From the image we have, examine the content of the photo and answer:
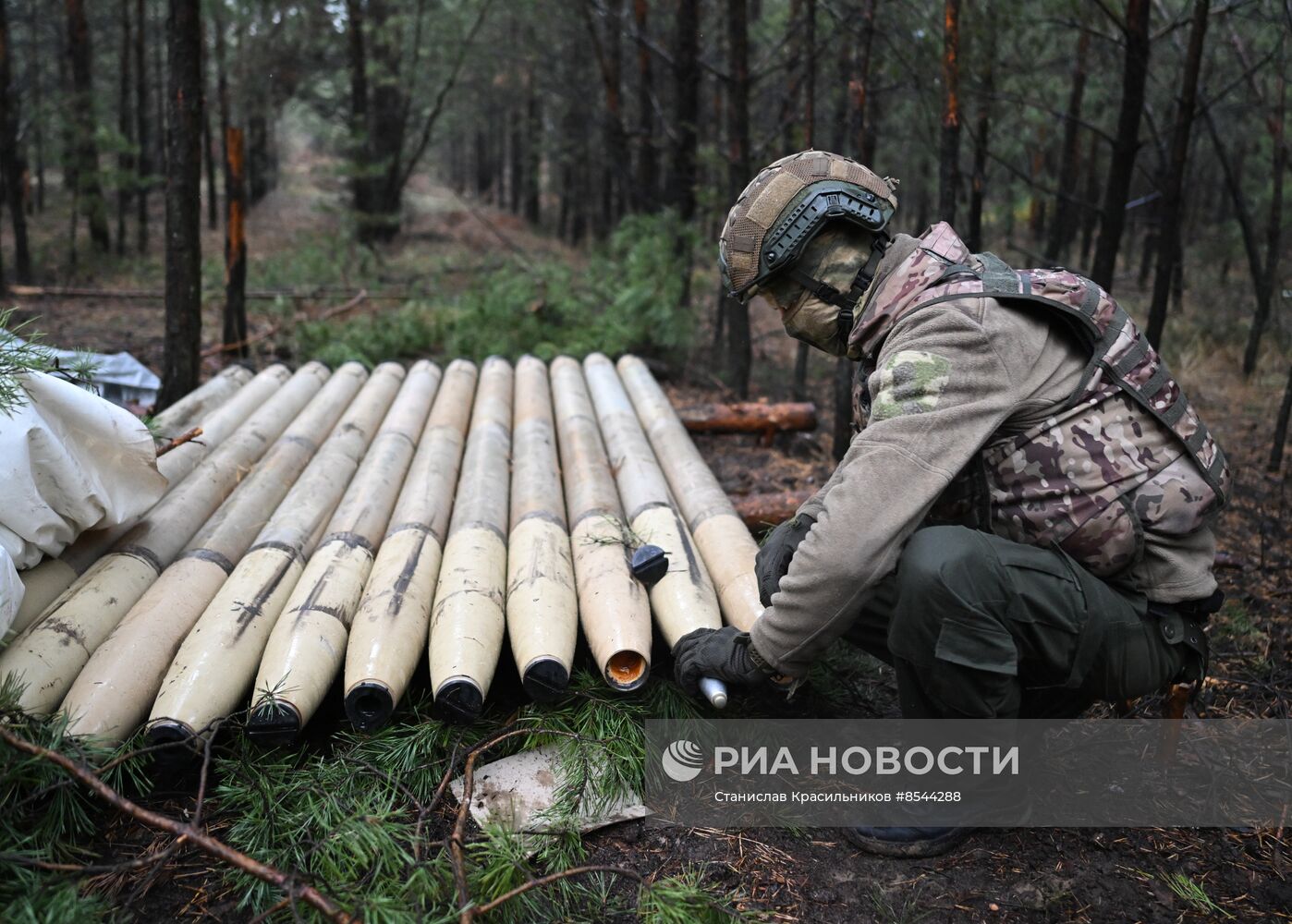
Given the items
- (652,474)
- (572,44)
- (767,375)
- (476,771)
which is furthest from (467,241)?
(476,771)

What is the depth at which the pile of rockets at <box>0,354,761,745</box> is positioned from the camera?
2869mm

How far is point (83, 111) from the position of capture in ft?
44.5

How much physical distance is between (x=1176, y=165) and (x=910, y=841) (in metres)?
5.61

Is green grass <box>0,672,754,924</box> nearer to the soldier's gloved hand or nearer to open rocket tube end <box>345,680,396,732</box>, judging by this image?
open rocket tube end <box>345,680,396,732</box>

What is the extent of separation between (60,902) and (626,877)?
133cm

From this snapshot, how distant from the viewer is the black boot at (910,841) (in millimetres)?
2557

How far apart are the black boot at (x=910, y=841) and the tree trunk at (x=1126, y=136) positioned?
14.9 ft

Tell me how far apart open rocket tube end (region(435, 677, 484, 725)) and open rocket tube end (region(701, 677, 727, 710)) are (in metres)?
0.70

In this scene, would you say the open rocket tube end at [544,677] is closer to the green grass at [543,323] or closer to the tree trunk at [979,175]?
the green grass at [543,323]

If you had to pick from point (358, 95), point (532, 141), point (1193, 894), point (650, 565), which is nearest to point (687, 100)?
point (650, 565)

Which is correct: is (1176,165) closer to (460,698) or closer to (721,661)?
(721,661)

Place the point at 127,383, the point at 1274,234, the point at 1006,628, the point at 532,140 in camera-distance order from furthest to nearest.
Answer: the point at 532,140 < the point at 1274,234 < the point at 127,383 < the point at 1006,628

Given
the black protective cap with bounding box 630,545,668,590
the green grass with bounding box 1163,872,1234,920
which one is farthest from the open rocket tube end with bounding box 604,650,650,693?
the green grass with bounding box 1163,872,1234,920

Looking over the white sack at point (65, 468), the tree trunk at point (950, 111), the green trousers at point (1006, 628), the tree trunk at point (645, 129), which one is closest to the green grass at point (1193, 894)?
the green trousers at point (1006, 628)
